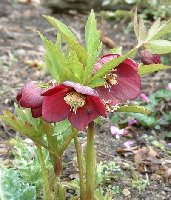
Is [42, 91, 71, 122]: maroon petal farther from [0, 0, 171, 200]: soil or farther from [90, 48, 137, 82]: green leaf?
[0, 0, 171, 200]: soil

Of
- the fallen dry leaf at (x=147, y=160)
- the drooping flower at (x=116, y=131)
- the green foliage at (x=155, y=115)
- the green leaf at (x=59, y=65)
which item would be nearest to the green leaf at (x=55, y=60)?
the green leaf at (x=59, y=65)

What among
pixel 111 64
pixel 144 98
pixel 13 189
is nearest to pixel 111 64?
pixel 111 64

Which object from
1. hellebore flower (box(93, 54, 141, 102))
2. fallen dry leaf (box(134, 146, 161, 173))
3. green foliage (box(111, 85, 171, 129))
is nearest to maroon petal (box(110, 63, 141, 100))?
hellebore flower (box(93, 54, 141, 102))

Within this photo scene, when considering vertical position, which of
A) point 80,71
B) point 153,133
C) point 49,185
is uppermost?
point 80,71

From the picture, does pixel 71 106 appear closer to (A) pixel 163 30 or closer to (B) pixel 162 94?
(A) pixel 163 30

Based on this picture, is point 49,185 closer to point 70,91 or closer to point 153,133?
point 70,91

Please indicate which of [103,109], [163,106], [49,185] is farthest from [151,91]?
[103,109]
